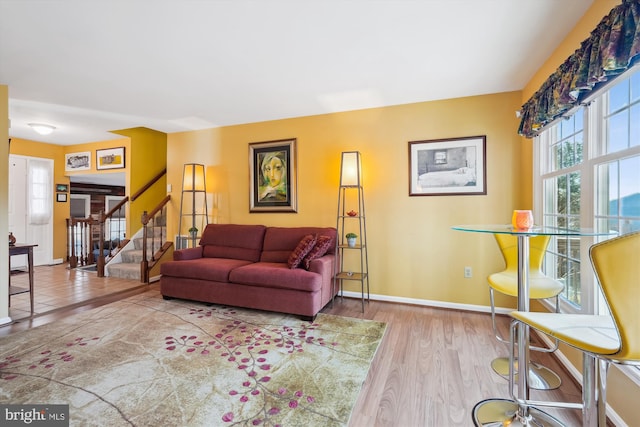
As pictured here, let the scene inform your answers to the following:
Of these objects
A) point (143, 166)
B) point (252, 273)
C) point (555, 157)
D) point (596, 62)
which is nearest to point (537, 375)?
point (555, 157)

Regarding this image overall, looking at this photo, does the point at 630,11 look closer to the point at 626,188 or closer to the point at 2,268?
the point at 626,188

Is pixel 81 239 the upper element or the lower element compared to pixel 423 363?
upper

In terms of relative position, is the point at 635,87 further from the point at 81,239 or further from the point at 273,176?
the point at 81,239

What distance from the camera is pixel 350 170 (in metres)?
3.48

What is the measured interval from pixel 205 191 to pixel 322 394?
3.68m

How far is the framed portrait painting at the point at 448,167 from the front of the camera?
3211mm

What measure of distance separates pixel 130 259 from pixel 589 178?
20.3 ft

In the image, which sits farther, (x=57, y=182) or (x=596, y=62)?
(x=57, y=182)

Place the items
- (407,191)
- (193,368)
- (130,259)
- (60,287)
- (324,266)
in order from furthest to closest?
(130,259) → (60,287) → (407,191) → (324,266) → (193,368)

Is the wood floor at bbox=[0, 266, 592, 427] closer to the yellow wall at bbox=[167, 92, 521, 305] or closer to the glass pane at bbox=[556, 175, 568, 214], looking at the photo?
the yellow wall at bbox=[167, 92, 521, 305]

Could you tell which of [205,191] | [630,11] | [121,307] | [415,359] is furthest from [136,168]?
[630,11]

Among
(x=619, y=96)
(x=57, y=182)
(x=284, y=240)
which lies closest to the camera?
(x=619, y=96)

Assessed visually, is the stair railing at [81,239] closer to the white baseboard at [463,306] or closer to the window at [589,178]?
the white baseboard at [463,306]

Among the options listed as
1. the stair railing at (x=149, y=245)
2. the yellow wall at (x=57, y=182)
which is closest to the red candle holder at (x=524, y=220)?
the stair railing at (x=149, y=245)
